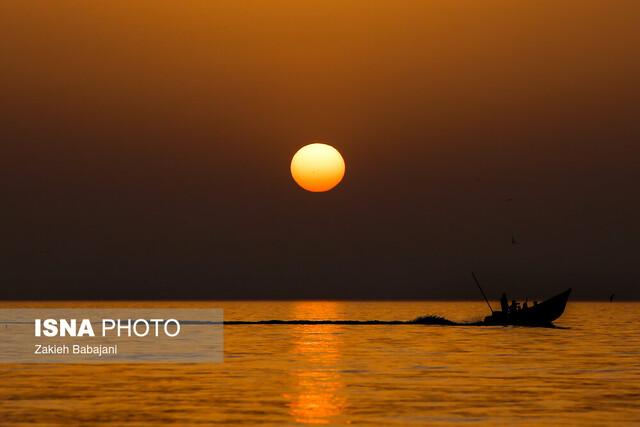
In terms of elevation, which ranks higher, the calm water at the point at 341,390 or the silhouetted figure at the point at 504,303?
the silhouetted figure at the point at 504,303

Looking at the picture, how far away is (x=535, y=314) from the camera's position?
13250 centimetres

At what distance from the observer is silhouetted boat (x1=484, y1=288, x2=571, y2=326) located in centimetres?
12912

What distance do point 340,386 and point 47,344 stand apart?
152 feet

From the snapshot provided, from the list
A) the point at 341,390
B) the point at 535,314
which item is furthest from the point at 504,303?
the point at 341,390

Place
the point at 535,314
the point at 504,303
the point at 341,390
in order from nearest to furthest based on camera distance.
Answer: the point at 341,390, the point at 504,303, the point at 535,314

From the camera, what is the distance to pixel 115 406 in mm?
43938

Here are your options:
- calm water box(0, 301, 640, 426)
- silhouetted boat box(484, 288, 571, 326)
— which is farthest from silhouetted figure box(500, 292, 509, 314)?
calm water box(0, 301, 640, 426)

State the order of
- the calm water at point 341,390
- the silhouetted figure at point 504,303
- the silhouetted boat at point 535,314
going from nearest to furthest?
the calm water at point 341,390, the silhouetted figure at point 504,303, the silhouetted boat at point 535,314

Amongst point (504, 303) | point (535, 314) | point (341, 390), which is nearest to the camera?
point (341, 390)

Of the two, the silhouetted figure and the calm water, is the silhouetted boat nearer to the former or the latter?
the silhouetted figure

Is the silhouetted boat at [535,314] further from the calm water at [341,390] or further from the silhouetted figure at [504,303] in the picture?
the calm water at [341,390]

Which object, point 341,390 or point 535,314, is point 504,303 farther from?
point 341,390

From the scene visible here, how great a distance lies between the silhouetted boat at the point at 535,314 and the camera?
129125 mm

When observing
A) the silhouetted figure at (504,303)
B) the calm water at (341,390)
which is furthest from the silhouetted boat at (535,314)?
the calm water at (341,390)
